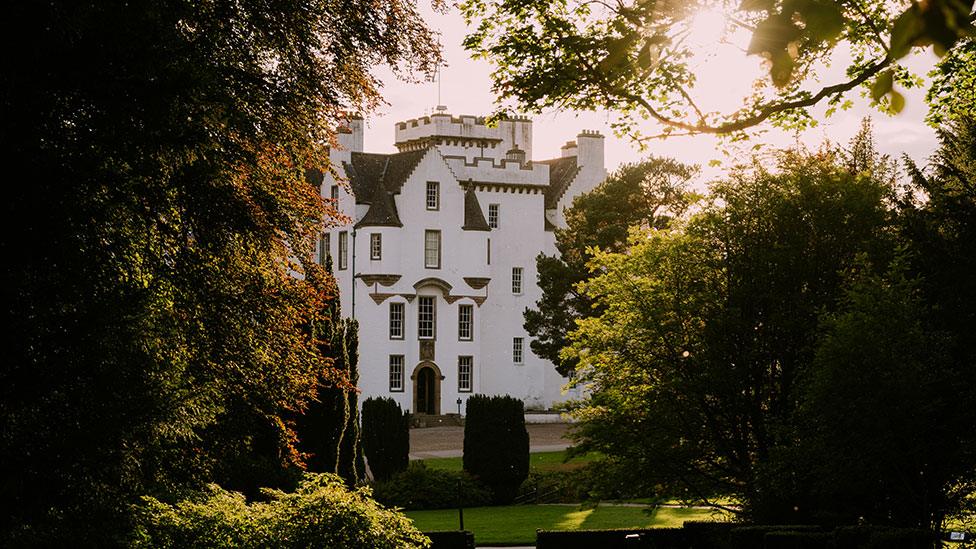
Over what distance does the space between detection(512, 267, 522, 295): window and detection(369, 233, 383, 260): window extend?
11027mm

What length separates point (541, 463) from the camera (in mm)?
45344

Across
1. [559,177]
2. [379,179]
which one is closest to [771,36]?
[379,179]

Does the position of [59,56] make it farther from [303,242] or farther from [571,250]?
[571,250]

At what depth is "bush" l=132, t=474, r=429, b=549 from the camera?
13156 millimetres

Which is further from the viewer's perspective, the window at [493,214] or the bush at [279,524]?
the window at [493,214]

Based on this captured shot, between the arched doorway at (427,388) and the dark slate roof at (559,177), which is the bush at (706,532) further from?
the dark slate roof at (559,177)

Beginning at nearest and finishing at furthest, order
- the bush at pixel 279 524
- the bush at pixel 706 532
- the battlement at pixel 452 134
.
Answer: the bush at pixel 279 524 → the bush at pixel 706 532 → the battlement at pixel 452 134

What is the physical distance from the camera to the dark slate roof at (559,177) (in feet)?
252

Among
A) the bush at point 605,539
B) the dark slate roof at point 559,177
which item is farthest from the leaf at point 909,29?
the dark slate roof at point 559,177

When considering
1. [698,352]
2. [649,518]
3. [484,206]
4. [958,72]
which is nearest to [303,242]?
[958,72]

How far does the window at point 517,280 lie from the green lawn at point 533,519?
35.9m

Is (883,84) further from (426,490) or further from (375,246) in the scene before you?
(375,246)

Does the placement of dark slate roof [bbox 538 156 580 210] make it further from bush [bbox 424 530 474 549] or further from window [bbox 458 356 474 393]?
bush [bbox 424 530 474 549]

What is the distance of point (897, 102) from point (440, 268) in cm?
6369
